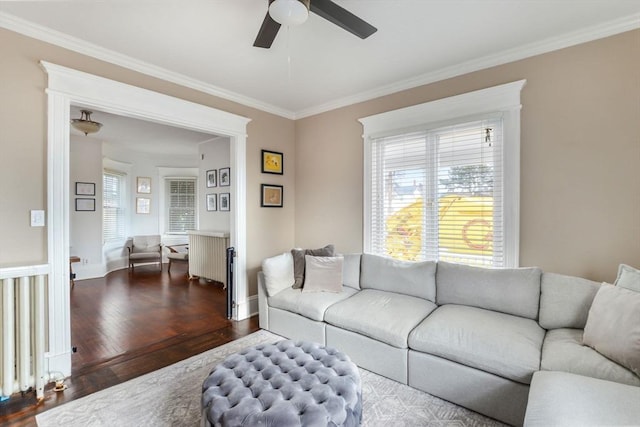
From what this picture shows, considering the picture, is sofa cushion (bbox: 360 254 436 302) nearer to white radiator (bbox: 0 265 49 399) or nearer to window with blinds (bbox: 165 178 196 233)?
white radiator (bbox: 0 265 49 399)

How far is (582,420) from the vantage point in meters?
1.19

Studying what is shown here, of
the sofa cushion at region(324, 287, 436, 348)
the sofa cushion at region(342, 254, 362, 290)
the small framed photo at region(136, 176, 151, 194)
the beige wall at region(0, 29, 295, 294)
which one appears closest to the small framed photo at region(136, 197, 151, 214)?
the small framed photo at region(136, 176, 151, 194)

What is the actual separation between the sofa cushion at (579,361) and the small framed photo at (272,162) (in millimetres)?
3378

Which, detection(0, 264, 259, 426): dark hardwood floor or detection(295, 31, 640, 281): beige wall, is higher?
detection(295, 31, 640, 281): beige wall

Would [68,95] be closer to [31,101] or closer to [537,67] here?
[31,101]

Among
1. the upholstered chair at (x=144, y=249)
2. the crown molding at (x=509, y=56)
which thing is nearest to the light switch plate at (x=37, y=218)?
the crown molding at (x=509, y=56)

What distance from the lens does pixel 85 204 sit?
5727mm

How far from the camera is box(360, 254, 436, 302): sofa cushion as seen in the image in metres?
2.81

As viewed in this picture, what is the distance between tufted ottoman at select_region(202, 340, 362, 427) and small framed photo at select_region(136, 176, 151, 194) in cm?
685

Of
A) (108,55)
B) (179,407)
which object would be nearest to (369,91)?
(108,55)

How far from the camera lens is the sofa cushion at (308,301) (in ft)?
9.14

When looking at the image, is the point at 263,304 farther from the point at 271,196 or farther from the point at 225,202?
the point at 225,202

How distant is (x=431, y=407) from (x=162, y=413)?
5.95 ft

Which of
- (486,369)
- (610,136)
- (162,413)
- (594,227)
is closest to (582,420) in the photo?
(486,369)
